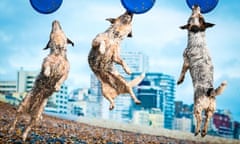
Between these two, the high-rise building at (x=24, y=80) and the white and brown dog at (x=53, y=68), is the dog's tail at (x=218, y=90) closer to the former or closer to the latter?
the white and brown dog at (x=53, y=68)

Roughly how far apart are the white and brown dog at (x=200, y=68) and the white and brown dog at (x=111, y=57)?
570mm

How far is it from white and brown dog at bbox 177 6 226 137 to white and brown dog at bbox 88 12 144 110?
57cm

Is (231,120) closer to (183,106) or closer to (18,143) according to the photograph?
(183,106)

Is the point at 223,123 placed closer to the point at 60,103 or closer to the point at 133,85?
the point at 60,103

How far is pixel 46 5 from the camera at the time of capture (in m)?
6.21

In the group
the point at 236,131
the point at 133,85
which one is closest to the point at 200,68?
the point at 133,85

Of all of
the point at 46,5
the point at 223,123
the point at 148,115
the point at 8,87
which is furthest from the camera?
the point at 148,115

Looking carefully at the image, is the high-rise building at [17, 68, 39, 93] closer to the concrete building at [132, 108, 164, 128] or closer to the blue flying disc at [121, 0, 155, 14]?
the concrete building at [132, 108, 164, 128]

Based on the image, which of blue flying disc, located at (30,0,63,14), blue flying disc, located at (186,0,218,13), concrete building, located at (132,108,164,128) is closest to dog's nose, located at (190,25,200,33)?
blue flying disc, located at (186,0,218,13)

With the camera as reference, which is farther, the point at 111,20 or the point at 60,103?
the point at 60,103

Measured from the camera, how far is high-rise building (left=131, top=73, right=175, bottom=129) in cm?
1583

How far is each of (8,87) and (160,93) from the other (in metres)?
5.47

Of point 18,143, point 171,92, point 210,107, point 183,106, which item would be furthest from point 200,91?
point 183,106

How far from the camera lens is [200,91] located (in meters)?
6.13
